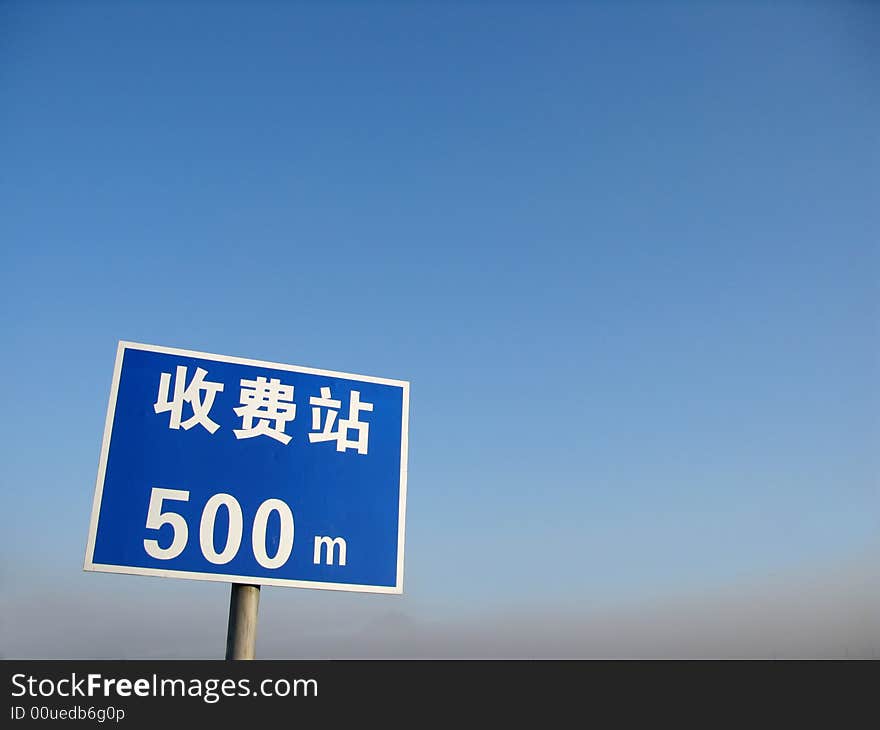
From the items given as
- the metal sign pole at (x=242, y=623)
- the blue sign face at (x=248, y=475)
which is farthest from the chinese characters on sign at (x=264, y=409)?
the metal sign pole at (x=242, y=623)

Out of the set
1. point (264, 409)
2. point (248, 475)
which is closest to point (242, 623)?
point (248, 475)

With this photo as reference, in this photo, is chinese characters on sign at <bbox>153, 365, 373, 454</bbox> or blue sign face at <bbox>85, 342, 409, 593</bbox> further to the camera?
chinese characters on sign at <bbox>153, 365, 373, 454</bbox>

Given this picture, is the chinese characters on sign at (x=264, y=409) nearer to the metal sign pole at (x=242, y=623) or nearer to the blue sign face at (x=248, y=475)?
the blue sign face at (x=248, y=475)

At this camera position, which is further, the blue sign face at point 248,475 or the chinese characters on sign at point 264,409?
the chinese characters on sign at point 264,409

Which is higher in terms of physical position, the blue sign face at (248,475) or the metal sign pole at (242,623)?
the blue sign face at (248,475)

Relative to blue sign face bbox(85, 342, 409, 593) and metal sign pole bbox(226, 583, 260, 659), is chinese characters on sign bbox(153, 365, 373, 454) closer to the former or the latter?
blue sign face bbox(85, 342, 409, 593)

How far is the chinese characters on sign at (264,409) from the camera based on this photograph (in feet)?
13.5

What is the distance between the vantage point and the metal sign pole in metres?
3.83

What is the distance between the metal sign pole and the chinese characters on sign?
0.92 meters

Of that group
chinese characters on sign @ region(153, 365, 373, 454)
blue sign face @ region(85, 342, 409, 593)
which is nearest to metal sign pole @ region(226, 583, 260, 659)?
blue sign face @ region(85, 342, 409, 593)
